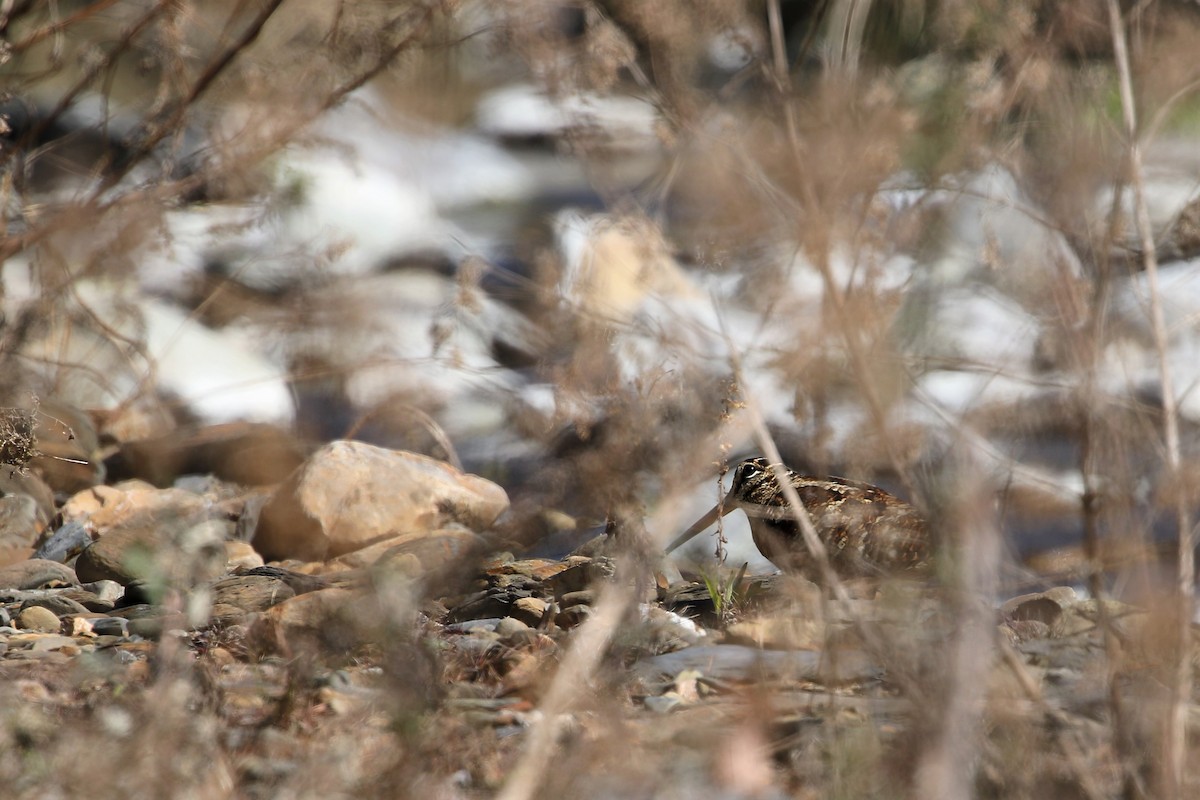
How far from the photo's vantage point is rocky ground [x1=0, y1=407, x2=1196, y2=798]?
194 cm

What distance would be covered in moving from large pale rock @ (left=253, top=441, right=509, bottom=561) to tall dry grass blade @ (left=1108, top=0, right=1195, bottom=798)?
2540 mm

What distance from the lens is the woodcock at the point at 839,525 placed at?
327 cm

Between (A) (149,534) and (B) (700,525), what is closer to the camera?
(A) (149,534)

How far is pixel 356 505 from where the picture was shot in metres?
4.09

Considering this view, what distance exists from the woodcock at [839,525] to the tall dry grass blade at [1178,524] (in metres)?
0.90

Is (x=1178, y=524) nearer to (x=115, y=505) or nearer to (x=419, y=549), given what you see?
(x=419, y=549)

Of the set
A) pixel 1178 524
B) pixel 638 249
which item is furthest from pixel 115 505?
pixel 1178 524

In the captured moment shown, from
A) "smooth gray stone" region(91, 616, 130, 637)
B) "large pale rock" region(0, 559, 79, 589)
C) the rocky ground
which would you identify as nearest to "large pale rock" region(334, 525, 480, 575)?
the rocky ground

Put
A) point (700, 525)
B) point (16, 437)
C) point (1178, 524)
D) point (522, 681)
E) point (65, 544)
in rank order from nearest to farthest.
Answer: point (1178, 524)
point (522, 681)
point (16, 437)
point (65, 544)
point (700, 525)

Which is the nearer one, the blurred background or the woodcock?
the blurred background

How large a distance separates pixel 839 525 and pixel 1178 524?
145cm

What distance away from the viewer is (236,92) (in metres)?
5.75

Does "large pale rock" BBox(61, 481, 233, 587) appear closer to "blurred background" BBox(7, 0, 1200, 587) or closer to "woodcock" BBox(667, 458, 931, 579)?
"blurred background" BBox(7, 0, 1200, 587)

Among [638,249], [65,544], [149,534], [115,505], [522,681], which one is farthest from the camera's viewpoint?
[115,505]
